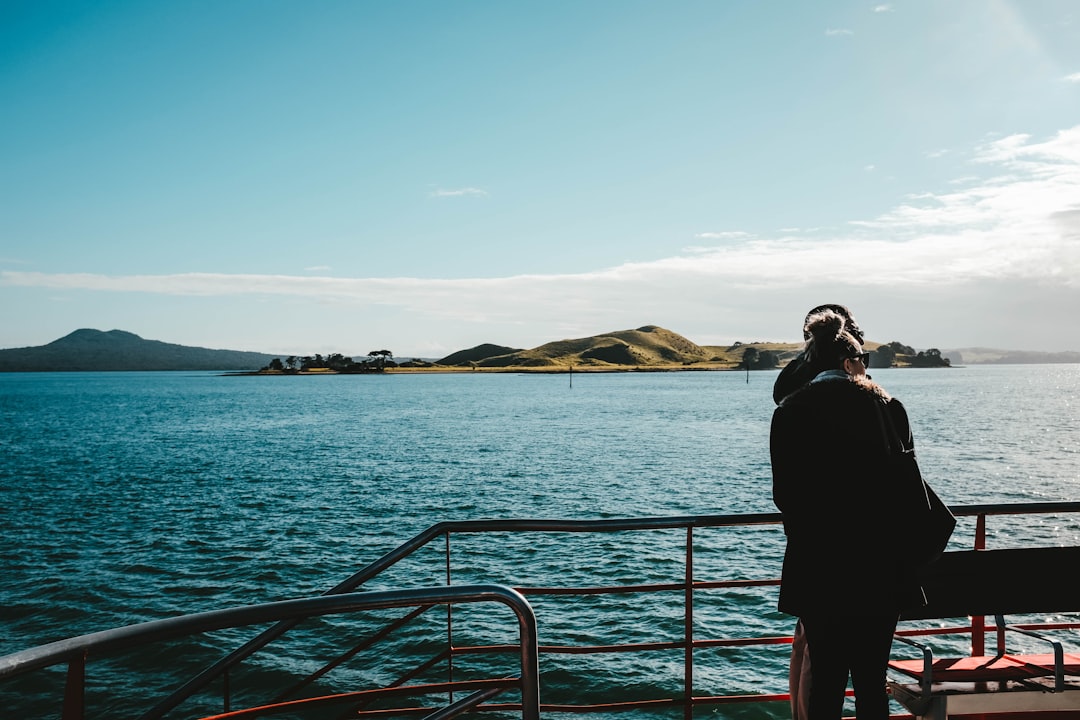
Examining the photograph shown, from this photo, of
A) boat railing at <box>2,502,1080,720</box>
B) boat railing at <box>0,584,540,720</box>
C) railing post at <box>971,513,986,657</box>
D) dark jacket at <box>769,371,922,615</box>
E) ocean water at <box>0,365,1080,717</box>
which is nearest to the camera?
boat railing at <box>0,584,540,720</box>

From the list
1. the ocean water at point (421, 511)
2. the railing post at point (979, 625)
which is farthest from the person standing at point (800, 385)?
the ocean water at point (421, 511)

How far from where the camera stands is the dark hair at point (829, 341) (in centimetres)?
285

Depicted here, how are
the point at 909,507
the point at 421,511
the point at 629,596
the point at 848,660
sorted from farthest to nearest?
the point at 421,511 < the point at 629,596 < the point at 848,660 < the point at 909,507

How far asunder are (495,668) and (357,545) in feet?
31.1

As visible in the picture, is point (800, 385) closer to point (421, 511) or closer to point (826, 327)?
point (826, 327)

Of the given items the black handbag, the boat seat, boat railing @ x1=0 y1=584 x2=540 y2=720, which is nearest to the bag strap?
the black handbag

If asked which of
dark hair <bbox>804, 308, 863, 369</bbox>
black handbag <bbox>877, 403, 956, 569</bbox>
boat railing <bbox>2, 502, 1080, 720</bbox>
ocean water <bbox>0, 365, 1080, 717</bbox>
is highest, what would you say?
dark hair <bbox>804, 308, 863, 369</bbox>

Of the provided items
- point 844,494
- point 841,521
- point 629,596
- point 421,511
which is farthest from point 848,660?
point 421,511

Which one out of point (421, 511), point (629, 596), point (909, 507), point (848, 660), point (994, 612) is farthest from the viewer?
point (421, 511)

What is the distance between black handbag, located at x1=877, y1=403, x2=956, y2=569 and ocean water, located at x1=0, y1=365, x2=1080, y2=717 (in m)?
8.95

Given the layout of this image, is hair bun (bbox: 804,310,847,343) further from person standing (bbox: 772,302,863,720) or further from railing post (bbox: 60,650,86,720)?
railing post (bbox: 60,650,86,720)

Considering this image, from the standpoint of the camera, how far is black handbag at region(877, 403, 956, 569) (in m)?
2.69

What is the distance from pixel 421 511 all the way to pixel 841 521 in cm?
2390

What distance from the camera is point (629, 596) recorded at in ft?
51.3
